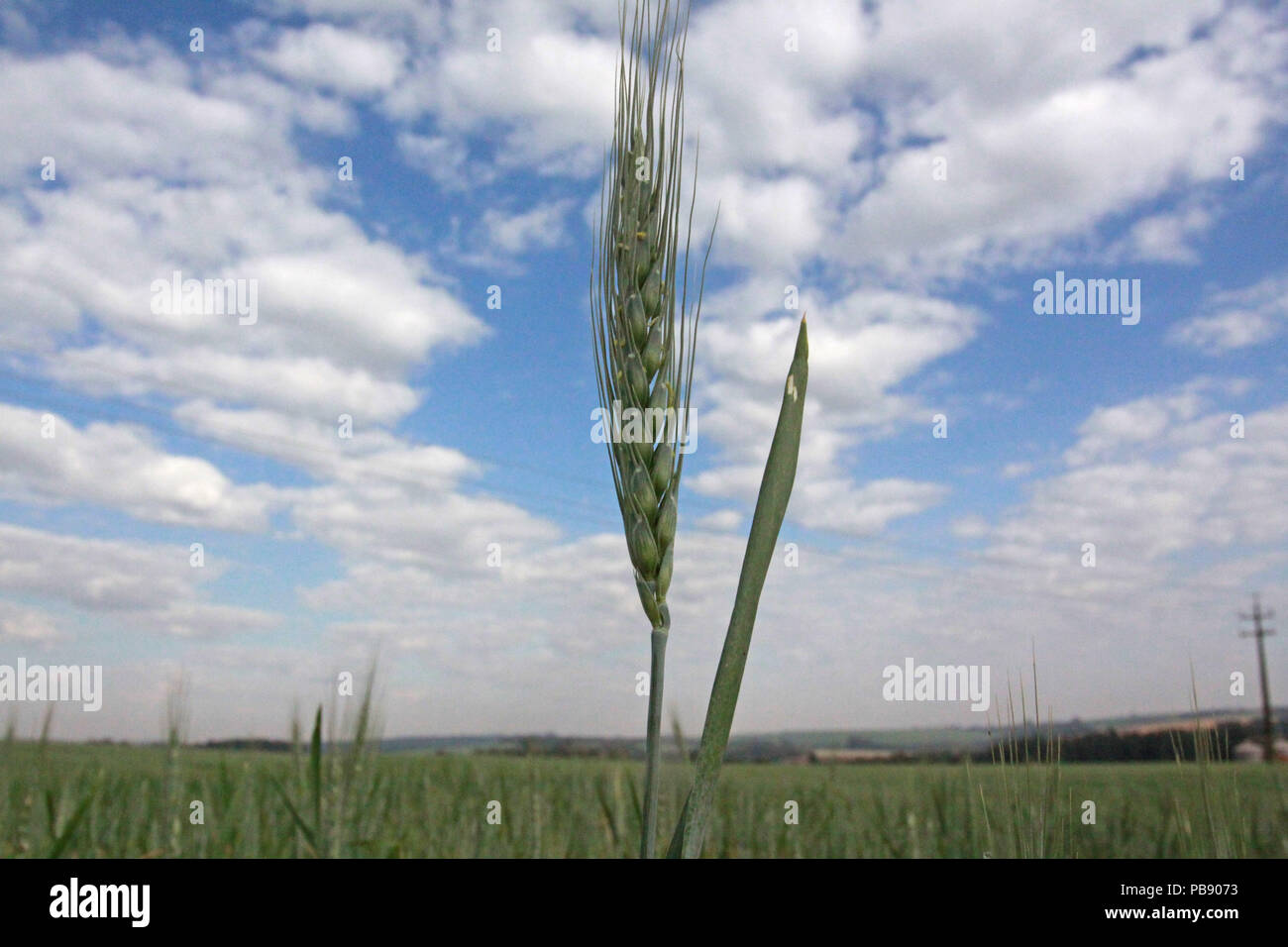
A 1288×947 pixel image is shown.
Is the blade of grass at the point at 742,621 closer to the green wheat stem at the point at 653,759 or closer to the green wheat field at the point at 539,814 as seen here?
the green wheat stem at the point at 653,759

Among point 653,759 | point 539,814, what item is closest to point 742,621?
point 653,759

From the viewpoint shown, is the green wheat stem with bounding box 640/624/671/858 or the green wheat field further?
the green wheat field

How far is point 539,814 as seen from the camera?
9.15ft

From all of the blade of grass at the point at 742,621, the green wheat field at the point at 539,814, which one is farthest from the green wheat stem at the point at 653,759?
the green wheat field at the point at 539,814

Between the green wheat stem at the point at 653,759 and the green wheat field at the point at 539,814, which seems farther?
the green wheat field at the point at 539,814

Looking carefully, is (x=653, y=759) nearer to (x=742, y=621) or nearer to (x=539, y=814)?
(x=742, y=621)

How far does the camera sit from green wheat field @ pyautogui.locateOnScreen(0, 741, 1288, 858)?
5.52ft

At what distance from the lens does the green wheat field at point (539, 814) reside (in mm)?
1683
